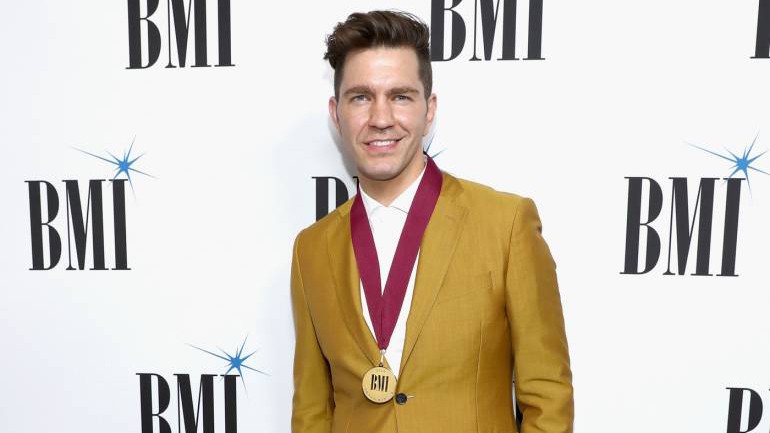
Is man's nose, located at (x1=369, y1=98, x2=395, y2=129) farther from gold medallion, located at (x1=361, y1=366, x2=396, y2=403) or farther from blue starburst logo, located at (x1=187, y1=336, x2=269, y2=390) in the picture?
blue starburst logo, located at (x1=187, y1=336, x2=269, y2=390)

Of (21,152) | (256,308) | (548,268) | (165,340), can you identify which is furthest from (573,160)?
(21,152)

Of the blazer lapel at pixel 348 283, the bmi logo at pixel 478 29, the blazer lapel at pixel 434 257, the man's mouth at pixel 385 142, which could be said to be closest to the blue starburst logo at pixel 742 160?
the bmi logo at pixel 478 29

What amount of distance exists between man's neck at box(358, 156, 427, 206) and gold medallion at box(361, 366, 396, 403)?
353 millimetres

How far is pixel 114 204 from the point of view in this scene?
1.52 meters

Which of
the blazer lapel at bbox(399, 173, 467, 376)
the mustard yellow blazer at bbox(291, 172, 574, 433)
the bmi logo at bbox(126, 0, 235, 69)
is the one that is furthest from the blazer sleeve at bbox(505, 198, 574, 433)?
the bmi logo at bbox(126, 0, 235, 69)

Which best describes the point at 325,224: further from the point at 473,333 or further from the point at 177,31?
the point at 177,31

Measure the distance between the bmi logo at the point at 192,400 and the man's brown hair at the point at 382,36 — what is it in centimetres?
86

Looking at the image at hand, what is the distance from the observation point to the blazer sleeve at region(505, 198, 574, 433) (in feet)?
3.48

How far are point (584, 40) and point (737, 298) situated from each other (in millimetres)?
744

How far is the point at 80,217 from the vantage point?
5.03 ft

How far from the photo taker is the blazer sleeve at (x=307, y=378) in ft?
4.23

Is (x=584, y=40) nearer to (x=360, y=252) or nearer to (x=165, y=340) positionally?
(x=360, y=252)

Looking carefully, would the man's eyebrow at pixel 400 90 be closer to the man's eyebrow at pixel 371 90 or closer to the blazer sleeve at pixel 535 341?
the man's eyebrow at pixel 371 90

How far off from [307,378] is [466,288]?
466 mm
